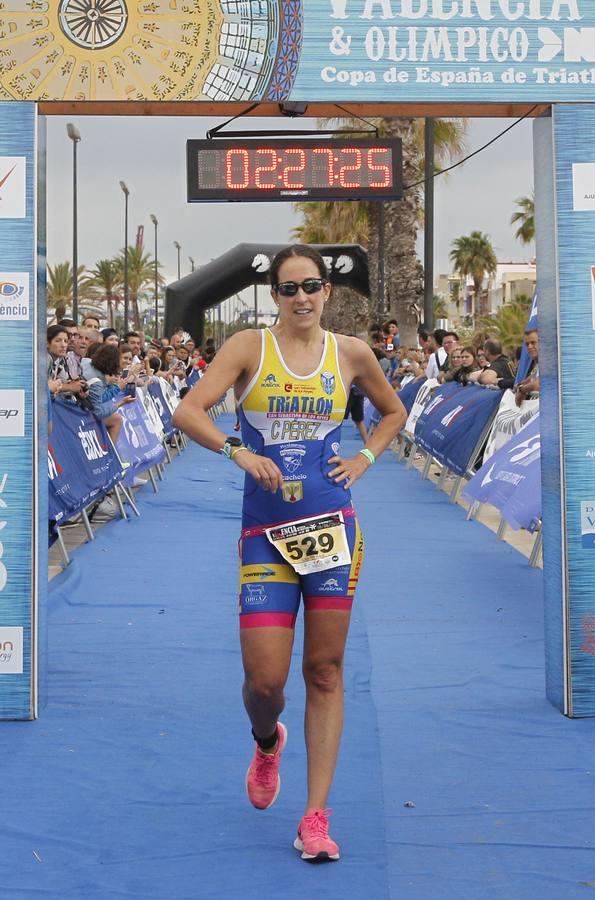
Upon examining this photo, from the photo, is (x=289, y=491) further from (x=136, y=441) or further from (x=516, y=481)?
(x=136, y=441)

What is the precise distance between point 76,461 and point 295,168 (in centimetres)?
301

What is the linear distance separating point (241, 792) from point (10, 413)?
2.07 meters

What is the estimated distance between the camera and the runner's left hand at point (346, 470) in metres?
4.38

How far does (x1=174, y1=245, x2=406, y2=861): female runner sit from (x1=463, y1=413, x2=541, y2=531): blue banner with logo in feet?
16.7

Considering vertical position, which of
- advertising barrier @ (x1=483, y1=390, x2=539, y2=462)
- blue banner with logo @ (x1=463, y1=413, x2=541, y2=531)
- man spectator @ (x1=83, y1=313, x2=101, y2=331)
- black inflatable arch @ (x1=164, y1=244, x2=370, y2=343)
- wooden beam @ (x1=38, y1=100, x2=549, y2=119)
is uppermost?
black inflatable arch @ (x1=164, y1=244, x2=370, y2=343)

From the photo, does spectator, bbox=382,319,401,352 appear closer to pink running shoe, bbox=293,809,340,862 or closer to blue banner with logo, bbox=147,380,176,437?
blue banner with logo, bbox=147,380,176,437

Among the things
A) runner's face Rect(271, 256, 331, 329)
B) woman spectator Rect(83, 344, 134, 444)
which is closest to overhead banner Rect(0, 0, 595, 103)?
runner's face Rect(271, 256, 331, 329)

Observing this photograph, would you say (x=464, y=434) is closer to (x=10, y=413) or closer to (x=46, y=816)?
(x=10, y=413)

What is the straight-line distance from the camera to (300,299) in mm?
4438

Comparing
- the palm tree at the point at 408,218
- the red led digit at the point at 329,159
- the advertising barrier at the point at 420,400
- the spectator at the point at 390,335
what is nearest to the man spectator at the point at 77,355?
the red led digit at the point at 329,159

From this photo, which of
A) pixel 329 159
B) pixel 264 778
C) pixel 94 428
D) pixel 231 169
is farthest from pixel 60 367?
pixel 264 778

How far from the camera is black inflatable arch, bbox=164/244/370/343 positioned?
33.3 meters

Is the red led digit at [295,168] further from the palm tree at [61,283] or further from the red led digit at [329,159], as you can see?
the palm tree at [61,283]

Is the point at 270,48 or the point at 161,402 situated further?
the point at 161,402
